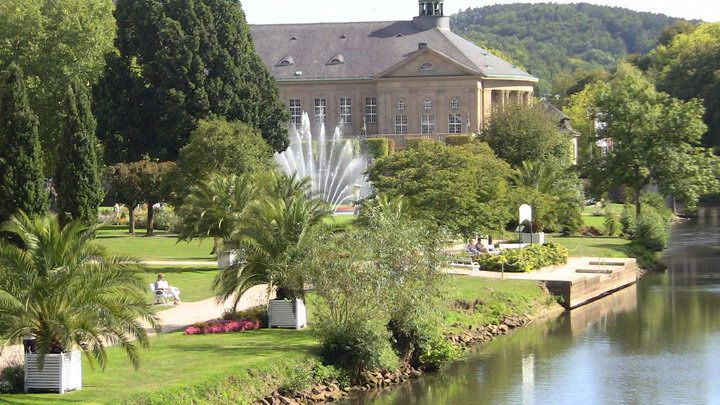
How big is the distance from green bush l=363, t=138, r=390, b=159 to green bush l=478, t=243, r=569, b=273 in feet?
145

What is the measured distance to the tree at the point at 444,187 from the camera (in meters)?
53.6

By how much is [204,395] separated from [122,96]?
43589 millimetres

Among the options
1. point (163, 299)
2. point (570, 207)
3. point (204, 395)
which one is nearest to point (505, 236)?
point (570, 207)

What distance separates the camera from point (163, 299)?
40.0 m

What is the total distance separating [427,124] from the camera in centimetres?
11225

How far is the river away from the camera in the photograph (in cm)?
3409

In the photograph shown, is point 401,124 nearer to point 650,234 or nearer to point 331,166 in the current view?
point 331,166

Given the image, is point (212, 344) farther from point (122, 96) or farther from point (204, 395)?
point (122, 96)

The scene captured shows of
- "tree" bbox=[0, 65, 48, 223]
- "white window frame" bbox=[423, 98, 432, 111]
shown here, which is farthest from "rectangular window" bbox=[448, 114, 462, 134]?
"tree" bbox=[0, 65, 48, 223]

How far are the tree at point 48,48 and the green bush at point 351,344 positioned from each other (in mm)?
36186

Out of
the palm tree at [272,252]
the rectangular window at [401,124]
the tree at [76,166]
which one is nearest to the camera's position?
the palm tree at [272,252]

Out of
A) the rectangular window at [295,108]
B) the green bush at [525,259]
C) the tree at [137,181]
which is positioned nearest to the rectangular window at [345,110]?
the rectangular window at [295,108]

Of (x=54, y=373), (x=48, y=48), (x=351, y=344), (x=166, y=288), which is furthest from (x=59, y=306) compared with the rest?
(x=48, y=48)

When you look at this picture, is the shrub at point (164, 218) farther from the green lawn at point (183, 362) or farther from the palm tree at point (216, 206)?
the green lawn at point (183, 362)
